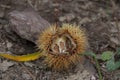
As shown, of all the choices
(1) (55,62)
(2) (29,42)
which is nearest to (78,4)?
(2) (29,42)

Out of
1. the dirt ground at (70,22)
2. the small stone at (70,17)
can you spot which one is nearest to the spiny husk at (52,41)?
the dirt ground at (70,22)

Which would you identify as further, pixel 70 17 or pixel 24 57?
pixel 70 17

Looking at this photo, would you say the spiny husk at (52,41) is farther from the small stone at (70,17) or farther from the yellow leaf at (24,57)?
the small stone at (70,17)

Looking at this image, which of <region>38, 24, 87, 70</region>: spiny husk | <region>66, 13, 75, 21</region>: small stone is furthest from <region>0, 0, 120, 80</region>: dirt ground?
<region>38, 24, 87, 70</region>: spiny husk

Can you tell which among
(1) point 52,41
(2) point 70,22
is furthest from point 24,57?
(2) point 70,22

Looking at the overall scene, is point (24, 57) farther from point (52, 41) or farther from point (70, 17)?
point (70, 17)

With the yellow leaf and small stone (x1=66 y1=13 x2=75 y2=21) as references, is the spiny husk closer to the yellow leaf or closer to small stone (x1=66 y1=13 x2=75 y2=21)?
the yellow leaf
